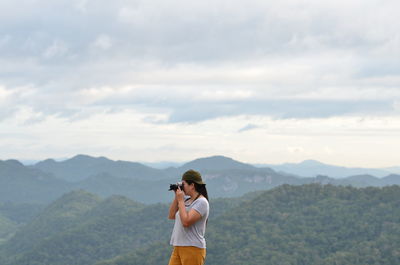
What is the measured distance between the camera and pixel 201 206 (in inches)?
496

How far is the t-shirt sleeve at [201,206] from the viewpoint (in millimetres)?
12586

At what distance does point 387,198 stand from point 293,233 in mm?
25553

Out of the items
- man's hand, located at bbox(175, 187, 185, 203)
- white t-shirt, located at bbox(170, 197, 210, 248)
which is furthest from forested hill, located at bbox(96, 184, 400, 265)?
man's hand, located at bbox(175, 187, 185, 203)

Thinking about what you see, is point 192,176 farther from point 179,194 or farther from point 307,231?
point 307,231

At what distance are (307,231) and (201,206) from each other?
413ft

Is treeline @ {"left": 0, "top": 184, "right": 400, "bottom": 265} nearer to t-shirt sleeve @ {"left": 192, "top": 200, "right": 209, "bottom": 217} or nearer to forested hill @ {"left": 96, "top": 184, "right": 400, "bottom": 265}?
forested hill @ {"left": 96, "top": 184, "right": 400, "bottom": 265}

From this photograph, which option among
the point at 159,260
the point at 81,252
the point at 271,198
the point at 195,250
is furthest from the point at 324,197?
the point at 195,250

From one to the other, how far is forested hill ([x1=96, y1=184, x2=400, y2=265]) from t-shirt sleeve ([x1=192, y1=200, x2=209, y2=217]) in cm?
9769

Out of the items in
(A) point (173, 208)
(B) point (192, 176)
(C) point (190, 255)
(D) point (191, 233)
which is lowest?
(C) point (190, 255)

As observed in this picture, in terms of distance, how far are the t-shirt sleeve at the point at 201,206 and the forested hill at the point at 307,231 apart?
321 feet

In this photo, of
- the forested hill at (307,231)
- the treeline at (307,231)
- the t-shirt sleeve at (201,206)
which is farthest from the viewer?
the treeline at (307,231)

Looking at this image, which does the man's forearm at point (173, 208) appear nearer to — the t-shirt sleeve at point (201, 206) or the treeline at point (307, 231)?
the t-shirt sleeve at point (201, 206)

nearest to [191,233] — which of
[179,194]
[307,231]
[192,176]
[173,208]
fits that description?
[173,208]

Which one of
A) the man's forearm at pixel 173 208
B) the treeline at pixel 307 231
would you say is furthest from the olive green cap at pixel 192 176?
the treeline at pixel 307 231
